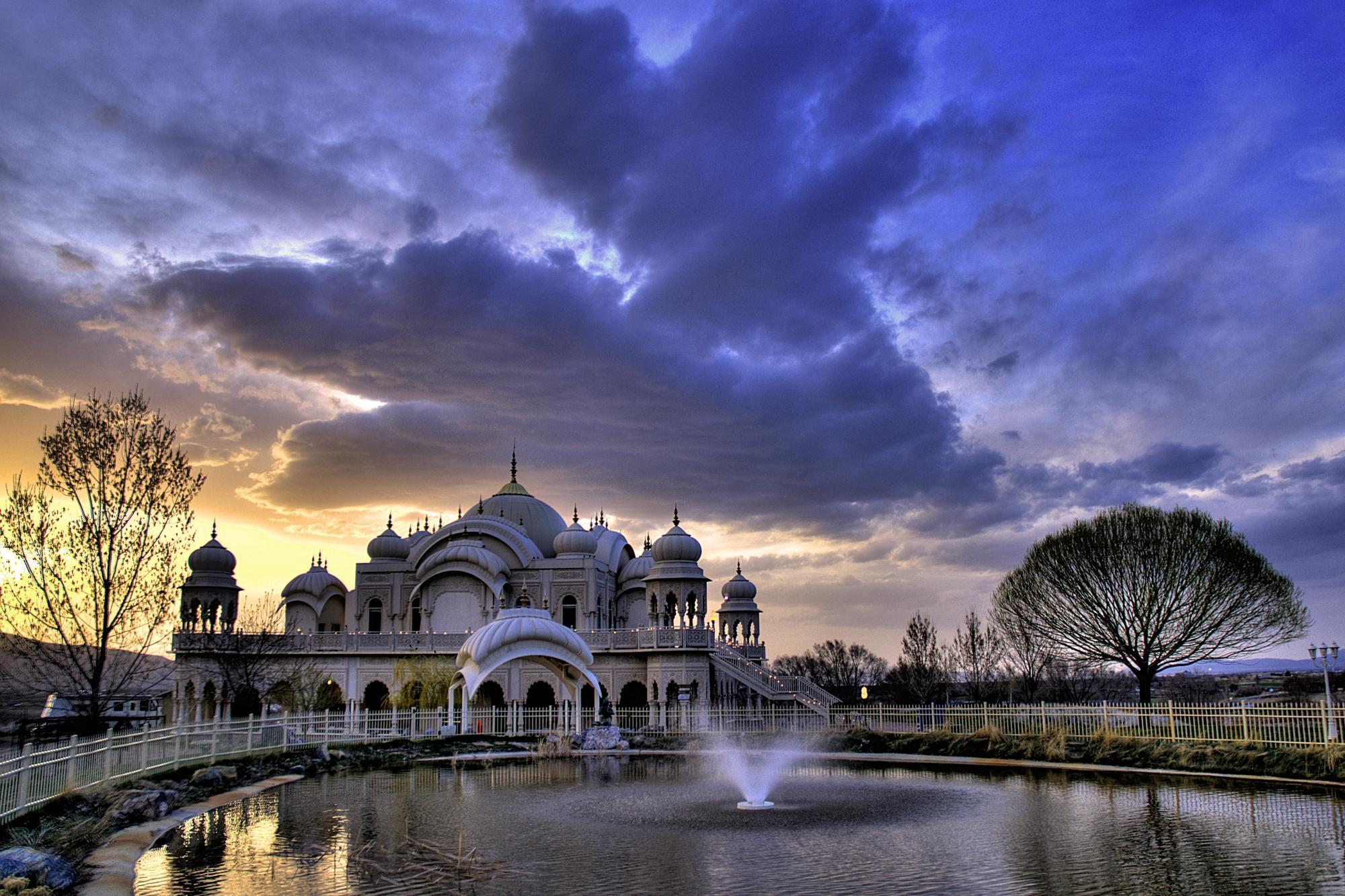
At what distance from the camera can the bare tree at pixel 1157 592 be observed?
3653cm

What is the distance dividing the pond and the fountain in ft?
1.17

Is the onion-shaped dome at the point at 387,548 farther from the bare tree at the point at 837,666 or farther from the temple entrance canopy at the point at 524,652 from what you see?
the bare tree at the point at 837,666

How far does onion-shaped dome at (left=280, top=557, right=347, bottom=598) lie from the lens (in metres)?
51.7

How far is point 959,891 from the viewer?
10.3m

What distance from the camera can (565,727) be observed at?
34625mm

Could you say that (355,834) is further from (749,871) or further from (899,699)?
(899,699)

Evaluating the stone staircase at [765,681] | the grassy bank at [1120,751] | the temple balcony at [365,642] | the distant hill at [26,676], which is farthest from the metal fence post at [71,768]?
the stone staircase at [765,681]

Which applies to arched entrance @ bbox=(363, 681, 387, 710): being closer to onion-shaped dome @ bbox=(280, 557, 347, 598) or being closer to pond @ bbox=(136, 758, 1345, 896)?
onion-shaped dome @ bbox=(280, 557, 347, 598)

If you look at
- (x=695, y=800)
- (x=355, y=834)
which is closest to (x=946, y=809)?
(x=695, y=800)

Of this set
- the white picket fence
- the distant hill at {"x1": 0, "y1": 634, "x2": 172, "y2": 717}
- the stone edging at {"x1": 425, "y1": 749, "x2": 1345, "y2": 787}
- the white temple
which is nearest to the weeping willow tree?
the white temple

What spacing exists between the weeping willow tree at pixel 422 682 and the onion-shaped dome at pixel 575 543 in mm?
8748

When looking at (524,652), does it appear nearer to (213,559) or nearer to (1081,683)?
(213,559)

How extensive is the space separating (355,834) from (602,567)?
36103 millimetres

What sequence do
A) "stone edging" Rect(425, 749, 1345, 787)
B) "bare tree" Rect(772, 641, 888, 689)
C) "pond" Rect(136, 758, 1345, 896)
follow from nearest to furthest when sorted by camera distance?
"pond" Rect(136, 758, 1345, 896) → "stone edging" Rect(425, 749, 1345, 787) → "bare tree" Rect(772, 641, 888, 689)
